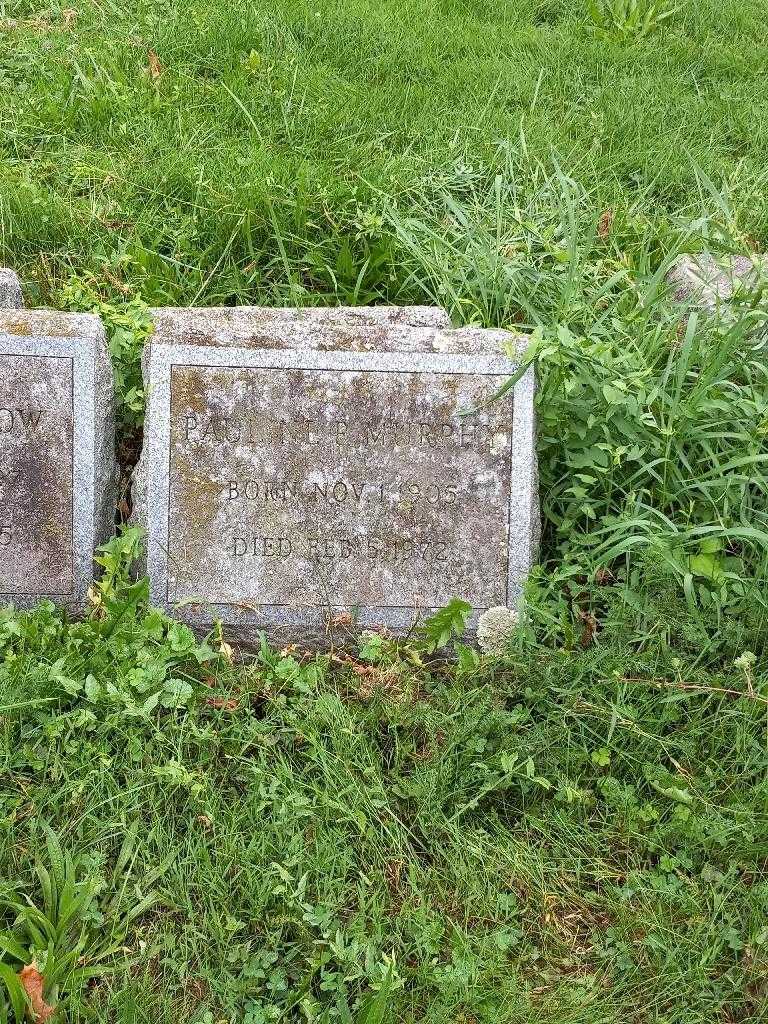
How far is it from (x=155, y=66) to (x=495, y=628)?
317 centimetres

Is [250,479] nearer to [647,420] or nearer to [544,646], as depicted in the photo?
[544,646]

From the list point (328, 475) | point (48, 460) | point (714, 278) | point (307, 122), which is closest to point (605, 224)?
point (714, 278)

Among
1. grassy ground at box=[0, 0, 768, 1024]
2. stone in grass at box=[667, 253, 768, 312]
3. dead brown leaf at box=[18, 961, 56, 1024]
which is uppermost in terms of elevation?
stone in grass at box=[667, 253, 768, 312]

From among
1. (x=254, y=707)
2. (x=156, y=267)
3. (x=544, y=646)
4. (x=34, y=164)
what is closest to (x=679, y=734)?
(x=544, y=646)

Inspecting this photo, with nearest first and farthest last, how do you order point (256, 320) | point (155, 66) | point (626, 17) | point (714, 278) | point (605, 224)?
1. point (256, 320)
2. point (714, 278)
3. point (605, 224)
4. point (155, 66)
5. point (626, 17)

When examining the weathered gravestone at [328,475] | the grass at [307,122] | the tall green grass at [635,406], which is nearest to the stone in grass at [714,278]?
the tall green grass at [635,406]

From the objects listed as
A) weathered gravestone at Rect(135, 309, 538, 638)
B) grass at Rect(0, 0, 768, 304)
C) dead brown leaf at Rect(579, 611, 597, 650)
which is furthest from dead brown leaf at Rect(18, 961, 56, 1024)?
grass at Rect(0, 0, 768, 304)

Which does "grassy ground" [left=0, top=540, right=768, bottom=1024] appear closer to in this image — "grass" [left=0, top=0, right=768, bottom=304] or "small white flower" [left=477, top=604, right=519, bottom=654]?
"small white flower" [left=477, top=604, right=519, bottom=654]

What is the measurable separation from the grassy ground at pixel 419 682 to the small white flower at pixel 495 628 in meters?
0.08

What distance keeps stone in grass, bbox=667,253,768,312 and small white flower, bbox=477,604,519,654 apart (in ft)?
4.20

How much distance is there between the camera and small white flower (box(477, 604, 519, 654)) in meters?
2.70

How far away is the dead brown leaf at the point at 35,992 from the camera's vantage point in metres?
1.90

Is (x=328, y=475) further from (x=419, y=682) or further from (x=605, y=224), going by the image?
(x=605, y=224)

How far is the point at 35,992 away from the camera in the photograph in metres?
1.91
